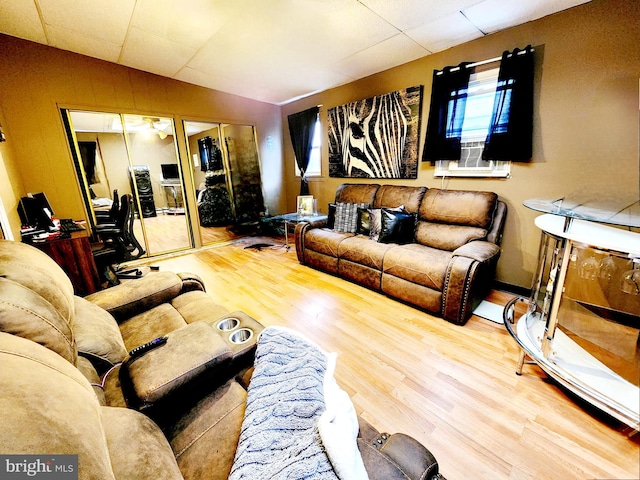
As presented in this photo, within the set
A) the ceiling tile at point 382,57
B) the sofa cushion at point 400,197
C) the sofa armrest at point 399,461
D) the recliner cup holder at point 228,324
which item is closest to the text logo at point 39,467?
the sofa armrest at point 399,461

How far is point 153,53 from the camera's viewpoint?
290 cm

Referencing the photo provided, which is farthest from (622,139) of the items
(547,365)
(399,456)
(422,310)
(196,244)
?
(196,244)

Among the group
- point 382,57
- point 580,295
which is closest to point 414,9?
point 382,57

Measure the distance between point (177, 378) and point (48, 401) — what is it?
0.40 metres

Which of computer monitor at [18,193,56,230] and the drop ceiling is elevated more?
the drop ceiling

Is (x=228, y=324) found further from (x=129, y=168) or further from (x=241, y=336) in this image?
(x=129, y=168)

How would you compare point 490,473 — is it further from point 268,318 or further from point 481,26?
point 481,26

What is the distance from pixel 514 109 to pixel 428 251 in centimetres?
149

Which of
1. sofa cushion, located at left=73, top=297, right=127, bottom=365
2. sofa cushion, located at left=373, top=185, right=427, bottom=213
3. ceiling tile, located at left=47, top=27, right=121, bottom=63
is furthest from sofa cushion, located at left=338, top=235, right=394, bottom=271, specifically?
ceiling tile, located at left=47, top=27, right=121, bottom=63

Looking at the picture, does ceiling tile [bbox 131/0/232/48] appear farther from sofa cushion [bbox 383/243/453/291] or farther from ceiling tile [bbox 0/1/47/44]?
sofa cushion [bbox 383/243/453/291]

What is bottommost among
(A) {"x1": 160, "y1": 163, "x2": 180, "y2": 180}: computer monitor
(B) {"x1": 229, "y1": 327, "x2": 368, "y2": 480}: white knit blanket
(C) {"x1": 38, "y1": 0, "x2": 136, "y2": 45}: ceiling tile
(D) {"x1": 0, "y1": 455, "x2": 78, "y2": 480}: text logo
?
(B) {"x1": 229, "y1": 327, "x2": 368, "y2": 480}: white knit blanket

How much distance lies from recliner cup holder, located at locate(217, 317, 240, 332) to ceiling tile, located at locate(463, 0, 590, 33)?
298 centimetres

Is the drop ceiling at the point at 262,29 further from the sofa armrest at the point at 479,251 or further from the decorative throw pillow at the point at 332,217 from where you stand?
the sofa armrest at the point at 479,251

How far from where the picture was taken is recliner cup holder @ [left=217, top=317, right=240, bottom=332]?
4.23 feet
